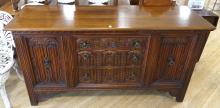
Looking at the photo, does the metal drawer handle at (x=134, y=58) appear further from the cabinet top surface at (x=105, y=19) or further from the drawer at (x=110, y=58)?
the cabinet top surface at (x=105, y=19)

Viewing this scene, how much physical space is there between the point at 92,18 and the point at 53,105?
0.83m

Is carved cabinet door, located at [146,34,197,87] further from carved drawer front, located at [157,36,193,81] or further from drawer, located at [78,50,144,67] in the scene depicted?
drawer, located at [78,50,144,67]

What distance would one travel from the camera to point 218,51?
101 inches


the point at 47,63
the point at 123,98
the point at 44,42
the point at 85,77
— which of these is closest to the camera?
the point at 44,42

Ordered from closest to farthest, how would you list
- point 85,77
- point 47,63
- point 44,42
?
point 44,42 → point 47,63 → point 85,77

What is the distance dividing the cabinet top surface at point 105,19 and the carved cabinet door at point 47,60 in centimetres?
12

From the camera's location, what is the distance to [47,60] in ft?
4.97

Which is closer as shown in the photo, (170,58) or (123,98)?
(170,58)

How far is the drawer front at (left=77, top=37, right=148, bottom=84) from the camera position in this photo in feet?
4.79

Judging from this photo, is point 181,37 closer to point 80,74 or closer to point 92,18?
point 92,18

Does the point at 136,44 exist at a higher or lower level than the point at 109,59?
higher

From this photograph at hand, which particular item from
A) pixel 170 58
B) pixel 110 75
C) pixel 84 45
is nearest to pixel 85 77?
pixel 110 75

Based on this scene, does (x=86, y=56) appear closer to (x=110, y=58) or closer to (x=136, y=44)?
(x=110, y=58)

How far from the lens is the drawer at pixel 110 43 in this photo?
4.72 ft
